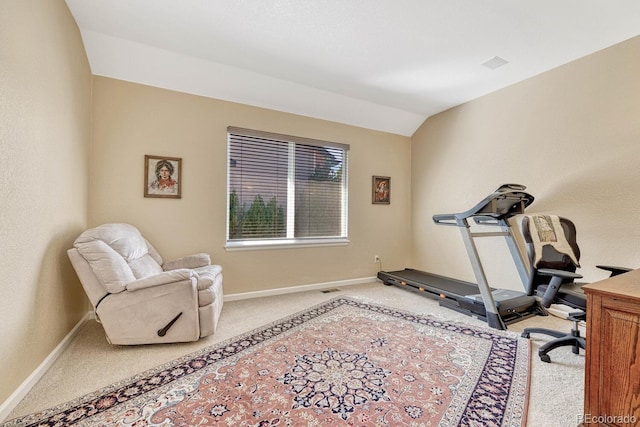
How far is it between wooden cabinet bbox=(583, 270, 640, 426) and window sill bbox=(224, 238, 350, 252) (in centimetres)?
317

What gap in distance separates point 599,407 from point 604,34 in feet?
10.4

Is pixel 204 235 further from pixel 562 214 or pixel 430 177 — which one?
pixel 562 214

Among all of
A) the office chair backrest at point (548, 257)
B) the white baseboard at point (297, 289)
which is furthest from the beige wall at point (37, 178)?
the office chair backrest at point (548, 257)

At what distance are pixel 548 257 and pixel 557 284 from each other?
56cm

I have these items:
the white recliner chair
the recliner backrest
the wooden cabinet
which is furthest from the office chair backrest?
the recliner backrest

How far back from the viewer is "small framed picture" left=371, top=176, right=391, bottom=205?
4766 mm

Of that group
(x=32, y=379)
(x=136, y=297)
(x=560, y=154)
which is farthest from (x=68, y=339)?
(x=560, y=154)

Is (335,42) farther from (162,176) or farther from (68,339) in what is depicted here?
(68,339)

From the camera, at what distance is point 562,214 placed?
314 centimetres

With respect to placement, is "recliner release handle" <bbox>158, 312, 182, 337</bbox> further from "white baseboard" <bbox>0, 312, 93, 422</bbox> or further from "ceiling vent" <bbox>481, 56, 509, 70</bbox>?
"ceiling vent" <bbox>481, 56, 509, 70</bbox>

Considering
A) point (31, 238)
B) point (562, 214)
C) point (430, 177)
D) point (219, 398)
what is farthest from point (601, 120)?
point (31, 238)

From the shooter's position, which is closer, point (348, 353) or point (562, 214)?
point (348, 353)

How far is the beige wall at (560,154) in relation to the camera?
2.72m

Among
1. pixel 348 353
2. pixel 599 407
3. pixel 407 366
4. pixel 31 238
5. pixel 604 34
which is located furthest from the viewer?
pixel 604 34
